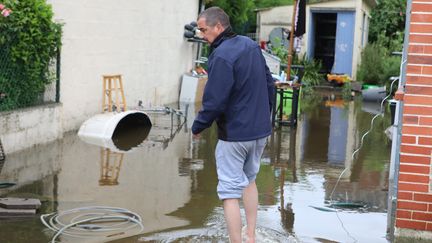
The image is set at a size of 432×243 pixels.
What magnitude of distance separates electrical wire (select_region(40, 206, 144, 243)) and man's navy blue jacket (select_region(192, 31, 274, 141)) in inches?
57.9

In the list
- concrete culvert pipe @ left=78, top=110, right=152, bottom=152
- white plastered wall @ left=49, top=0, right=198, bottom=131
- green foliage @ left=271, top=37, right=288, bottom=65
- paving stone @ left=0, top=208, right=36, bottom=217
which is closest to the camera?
paving stone @ left=0, top=208, right=36, bottom=217

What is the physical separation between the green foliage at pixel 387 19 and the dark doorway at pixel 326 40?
2.80 m

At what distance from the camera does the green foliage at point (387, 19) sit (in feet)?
95.5

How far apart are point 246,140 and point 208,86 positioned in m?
0.51

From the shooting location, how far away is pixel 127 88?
13.8 meters

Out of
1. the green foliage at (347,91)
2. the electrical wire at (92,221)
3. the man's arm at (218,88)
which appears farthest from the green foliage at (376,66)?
the man's arm at (218,88)

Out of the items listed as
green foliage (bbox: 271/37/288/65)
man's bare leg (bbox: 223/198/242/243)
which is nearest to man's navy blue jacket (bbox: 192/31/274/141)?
man's bare leg (bbox: 223/198/242/243)

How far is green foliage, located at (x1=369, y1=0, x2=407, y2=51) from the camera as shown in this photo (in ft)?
95.5

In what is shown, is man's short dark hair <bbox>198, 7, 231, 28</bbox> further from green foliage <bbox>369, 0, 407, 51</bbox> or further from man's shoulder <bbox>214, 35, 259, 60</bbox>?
green foliage <bbox>369, 0, 407, 51</bbox>

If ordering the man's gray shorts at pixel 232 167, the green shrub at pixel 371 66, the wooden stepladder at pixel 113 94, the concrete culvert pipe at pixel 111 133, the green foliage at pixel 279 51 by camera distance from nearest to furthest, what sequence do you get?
the man's gray shorts at pixel 232 167 < the concrete culvert pipe at pixel 111 133 < the wooden stepladder at pixel 113 94 < the green foliage at pixel 279 51 < the green shrub at pixel 371 66

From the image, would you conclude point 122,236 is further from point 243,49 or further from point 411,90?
point 411,90

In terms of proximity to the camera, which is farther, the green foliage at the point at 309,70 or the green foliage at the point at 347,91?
the green foliage at the point at 309,70

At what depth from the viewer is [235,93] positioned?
204 inches

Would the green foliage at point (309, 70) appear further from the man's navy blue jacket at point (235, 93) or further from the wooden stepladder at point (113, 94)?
the man's navy blue jacket at point (235, 93)
